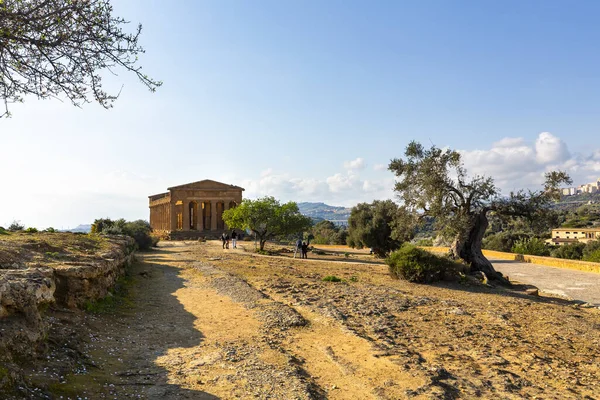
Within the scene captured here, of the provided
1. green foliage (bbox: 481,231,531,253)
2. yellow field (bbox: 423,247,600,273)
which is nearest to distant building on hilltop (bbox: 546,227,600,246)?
green foliage (bbox: 481,231,531,253)

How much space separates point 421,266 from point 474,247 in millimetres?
4491

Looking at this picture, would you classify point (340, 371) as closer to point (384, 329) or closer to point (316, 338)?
point (316, 338)

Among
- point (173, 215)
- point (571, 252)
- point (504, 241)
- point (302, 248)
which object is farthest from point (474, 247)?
point (173, 215)

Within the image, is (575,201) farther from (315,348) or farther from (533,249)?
(315,348)

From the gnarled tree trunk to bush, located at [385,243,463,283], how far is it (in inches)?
70.2

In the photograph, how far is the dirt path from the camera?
1745 centimetres

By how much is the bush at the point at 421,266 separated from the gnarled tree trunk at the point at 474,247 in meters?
1.78

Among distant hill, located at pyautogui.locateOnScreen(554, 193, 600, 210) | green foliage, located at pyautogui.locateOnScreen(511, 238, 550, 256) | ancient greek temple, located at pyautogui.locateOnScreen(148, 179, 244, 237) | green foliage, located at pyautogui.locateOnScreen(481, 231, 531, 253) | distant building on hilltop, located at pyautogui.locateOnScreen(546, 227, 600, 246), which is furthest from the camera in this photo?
distant hill, located at pyautogui.locateOnScreen(554, 193, 600, 210)

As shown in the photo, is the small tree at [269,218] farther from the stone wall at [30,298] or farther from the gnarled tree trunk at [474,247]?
the stone wall at [30,298]

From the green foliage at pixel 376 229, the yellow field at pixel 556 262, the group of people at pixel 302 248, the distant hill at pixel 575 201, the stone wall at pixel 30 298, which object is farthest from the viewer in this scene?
→ the distant hill at pixel 575 201

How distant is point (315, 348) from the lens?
8.45 metres

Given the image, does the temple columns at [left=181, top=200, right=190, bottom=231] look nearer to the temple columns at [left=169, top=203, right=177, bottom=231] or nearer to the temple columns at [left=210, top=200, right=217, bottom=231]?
the temple columns at [left=169, top=203, right=177, bottom=231]

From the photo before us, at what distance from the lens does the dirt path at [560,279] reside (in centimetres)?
1745

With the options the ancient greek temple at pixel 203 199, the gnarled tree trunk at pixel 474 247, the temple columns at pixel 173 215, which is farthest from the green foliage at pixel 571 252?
the temple columns at pixel 173 215
